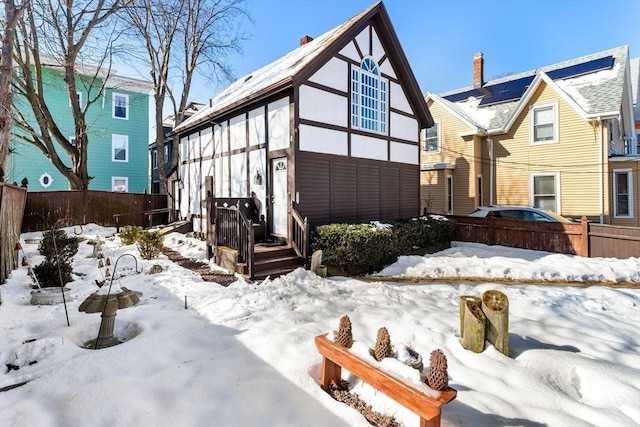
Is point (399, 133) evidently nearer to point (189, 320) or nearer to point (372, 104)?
point (372, 104)

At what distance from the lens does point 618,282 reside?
279 inches

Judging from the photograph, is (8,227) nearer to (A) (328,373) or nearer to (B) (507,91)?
(A) (328,373)

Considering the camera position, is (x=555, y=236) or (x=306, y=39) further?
(x=306, y=39)

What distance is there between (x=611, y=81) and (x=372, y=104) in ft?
34.8

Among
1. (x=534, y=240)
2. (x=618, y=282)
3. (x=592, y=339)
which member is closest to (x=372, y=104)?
(x=534, y=240)

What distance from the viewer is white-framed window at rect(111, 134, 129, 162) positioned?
2000cm

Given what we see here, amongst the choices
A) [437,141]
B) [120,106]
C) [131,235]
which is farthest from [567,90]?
[120,106]

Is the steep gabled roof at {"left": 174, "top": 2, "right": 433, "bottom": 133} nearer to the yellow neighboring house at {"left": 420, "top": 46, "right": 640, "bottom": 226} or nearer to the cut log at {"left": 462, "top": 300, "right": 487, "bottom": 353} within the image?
the yellow neighboring house at {"left": 420, "top": 46, "right": 640, "bottom": 226}

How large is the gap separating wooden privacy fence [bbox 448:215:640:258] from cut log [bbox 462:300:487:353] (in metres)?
7.63

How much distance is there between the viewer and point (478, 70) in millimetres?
19047

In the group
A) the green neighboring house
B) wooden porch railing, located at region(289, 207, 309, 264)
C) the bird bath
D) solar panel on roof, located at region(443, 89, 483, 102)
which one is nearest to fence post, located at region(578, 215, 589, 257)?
wooden porch railing, located at region(289, 207, 309, 264)

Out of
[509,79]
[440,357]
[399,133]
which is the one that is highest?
[509,79]

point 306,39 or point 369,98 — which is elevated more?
point 306,39

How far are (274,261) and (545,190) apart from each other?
12965 mm
